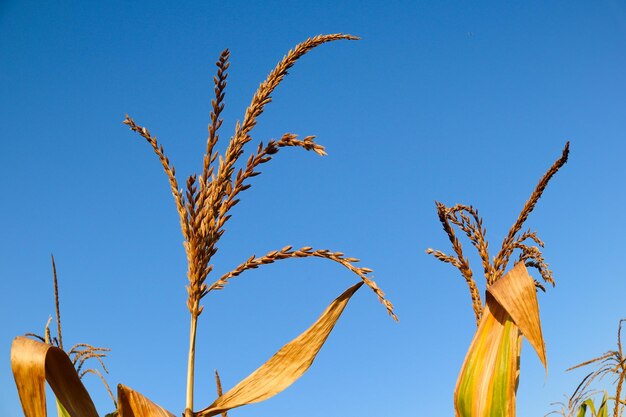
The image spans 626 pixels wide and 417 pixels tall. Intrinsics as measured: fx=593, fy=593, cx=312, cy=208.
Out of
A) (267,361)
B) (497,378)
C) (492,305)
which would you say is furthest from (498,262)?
(267,361)

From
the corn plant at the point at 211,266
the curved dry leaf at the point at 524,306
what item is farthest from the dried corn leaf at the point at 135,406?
the curved dry leaf at the point at 524,306

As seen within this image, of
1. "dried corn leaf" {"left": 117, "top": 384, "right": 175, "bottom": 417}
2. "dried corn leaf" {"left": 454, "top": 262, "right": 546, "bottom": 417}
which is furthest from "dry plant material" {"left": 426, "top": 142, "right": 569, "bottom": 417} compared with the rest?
"dried corn leaf" {"left": 117, "top": 384, "right": 175, "bottom": 417}

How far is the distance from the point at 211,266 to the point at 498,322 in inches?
45.6

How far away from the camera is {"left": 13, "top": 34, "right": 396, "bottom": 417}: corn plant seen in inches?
60.6

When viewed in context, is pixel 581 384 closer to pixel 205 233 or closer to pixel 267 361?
pixel 267 361

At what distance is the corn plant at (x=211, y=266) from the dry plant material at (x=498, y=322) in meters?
0.57

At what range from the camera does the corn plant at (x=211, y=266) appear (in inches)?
60.6

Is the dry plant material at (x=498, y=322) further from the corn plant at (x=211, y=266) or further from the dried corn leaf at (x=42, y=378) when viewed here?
the dried corn leaf at (x=42, y=378)

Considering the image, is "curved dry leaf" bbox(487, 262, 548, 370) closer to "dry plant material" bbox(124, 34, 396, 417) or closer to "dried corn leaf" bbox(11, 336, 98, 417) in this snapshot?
"dry plant material" bbox(124, 34, 396, 417)

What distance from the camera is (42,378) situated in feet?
5.25

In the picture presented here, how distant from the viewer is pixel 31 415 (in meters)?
1.61

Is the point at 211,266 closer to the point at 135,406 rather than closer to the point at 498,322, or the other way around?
the point at 135,406

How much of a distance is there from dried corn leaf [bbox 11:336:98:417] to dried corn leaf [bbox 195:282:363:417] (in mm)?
401

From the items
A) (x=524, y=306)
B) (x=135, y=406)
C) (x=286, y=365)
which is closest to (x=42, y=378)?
(x=135, y=406)
